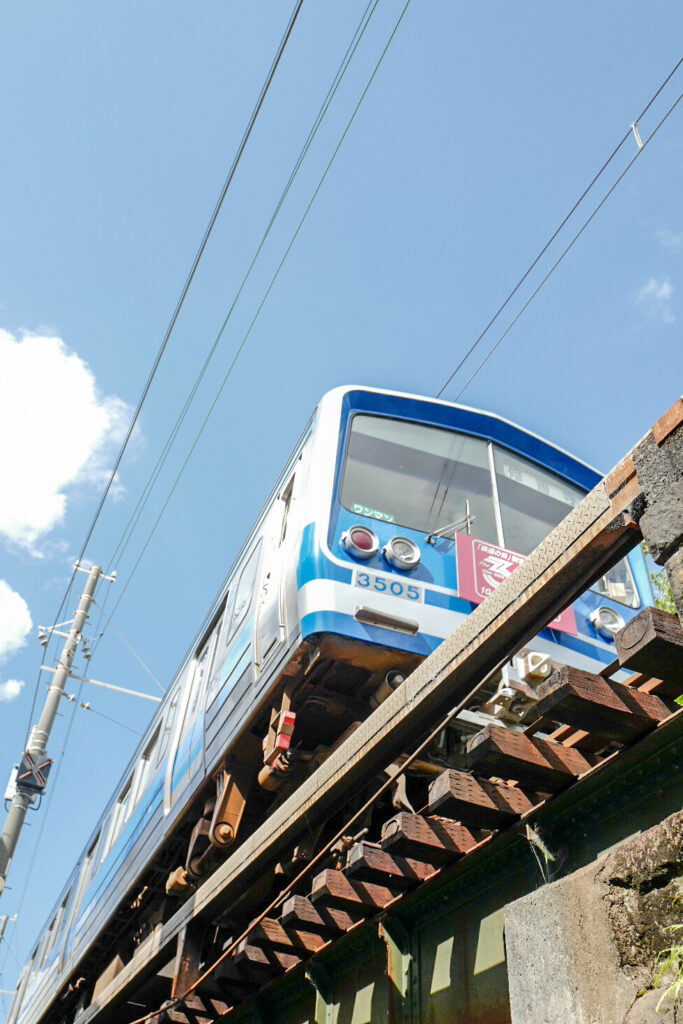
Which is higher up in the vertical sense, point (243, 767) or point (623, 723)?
point (243, 767)

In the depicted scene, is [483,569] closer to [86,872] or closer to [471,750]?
[471,750]

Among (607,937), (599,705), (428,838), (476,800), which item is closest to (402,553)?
(428,838)

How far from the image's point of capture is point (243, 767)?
4762mm

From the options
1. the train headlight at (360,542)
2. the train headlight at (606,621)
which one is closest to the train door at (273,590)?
the train headlight at (360,542)

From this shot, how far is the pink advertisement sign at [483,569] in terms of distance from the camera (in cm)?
429

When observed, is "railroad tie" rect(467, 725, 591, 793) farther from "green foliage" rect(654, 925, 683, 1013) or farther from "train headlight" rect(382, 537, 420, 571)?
"train headlight" rect(382, 537, 420, 571)

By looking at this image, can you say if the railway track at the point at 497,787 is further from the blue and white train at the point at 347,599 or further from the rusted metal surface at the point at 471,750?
the blue and white train at the point at 347,599

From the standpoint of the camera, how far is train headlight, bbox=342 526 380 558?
4.20 m

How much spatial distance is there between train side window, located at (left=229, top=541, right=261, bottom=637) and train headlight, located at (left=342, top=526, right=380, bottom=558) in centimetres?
117

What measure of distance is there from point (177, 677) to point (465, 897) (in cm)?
494

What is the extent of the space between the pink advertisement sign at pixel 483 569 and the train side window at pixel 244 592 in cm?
148

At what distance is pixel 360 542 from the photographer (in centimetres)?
426

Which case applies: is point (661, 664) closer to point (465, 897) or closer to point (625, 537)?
point (625, 537)

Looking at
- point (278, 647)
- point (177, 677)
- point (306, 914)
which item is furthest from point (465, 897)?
point (177, 677)
